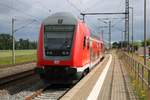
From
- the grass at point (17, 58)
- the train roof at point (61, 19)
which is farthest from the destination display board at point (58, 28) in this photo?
the grass at point (17, 58)

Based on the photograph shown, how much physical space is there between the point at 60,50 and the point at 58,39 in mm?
580

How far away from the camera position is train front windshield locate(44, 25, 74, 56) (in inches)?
723

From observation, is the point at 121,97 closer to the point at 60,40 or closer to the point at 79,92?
the point at 79,92

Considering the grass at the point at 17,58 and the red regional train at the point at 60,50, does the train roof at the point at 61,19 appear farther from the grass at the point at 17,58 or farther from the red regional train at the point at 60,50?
the grass at the point at 17,58

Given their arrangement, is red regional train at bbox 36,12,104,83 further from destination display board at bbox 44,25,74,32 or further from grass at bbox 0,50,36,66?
grass at bbox 0,50,36,66

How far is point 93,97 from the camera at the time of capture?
1316cm

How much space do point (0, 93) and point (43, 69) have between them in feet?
7.23

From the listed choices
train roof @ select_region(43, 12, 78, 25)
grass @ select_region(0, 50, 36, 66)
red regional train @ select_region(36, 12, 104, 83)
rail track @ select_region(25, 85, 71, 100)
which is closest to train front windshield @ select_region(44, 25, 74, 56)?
red regional train @ select_region(36, 12, 104, 83)

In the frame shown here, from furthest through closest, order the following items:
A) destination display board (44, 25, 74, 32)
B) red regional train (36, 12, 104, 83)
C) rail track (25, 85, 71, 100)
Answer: destination display board (44, 25, 74, 32) → red regional train (36, 12, 104, 83) → rail track (25, 85, 71, 100)

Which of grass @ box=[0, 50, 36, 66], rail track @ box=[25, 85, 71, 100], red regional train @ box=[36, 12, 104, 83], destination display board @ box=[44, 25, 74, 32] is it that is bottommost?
rail track @ box=[25, 85, 71, 100]

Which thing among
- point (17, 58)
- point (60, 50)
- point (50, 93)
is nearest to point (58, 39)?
point (60, 50)

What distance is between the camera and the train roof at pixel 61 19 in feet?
62.6

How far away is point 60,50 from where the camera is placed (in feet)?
60.2

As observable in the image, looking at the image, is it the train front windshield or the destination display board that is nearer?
the train front windshield
